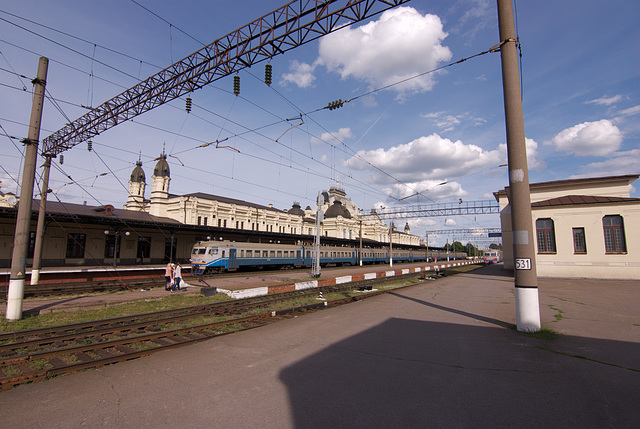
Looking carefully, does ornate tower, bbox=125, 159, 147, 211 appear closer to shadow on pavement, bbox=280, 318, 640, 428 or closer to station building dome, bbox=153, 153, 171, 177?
station building dome, bbox=153, 153, 171, 177

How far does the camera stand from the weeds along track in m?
6.20

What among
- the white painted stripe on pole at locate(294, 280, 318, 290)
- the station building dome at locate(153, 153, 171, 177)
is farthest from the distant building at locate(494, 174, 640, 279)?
the station building dome at locate(153, 153, 171, 177)

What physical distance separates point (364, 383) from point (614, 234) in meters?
26.2

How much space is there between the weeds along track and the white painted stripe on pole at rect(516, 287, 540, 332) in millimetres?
6738

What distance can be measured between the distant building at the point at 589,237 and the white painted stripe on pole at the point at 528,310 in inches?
772

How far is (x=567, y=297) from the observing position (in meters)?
14.0

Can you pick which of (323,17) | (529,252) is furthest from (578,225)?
(323,17)

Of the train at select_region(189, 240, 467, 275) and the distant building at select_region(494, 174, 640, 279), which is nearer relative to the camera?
the distant building at select_region(494, 174, 640, 279)

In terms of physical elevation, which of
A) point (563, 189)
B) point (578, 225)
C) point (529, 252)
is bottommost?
point (529, 252)

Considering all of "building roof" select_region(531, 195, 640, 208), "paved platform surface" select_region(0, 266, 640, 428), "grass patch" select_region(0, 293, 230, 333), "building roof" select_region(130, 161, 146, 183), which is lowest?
"grass patch" select_region(0, 293, 230, 333)

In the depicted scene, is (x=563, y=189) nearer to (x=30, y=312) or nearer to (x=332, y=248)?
(x=332, y=248)

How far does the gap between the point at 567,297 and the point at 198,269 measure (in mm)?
25889

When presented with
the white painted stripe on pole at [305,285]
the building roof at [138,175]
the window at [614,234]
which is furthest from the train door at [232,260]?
the building roof at [138,175]

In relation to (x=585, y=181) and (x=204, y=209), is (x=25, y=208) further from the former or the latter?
(x=204, y=209)
